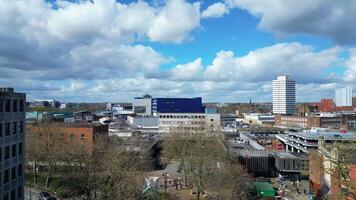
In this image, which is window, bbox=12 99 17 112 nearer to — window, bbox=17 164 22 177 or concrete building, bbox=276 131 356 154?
window, bbox=17 164 22 177

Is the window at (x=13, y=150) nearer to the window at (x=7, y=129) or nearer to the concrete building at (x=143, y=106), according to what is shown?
the window at (x=7, y=129)

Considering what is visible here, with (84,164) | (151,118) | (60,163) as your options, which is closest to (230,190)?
(84,164)

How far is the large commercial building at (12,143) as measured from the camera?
133 feet

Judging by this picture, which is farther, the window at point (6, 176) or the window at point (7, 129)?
the window at point (7, 129)

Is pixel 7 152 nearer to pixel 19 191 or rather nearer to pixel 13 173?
pixel 13 173

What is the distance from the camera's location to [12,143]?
43156mm

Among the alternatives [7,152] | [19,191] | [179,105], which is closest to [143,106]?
[179,105]

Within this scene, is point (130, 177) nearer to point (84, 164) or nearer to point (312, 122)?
point (84, 164)

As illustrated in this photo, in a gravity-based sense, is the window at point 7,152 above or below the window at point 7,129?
below

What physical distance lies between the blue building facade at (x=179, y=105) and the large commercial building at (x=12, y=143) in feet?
350

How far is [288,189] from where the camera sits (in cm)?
5875

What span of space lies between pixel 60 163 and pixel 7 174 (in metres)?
17.2

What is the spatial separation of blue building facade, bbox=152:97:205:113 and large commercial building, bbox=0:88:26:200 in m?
107

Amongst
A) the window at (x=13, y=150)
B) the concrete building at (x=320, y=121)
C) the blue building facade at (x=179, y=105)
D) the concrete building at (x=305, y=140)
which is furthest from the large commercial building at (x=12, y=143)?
the concrete building at (x=320, y=121)
